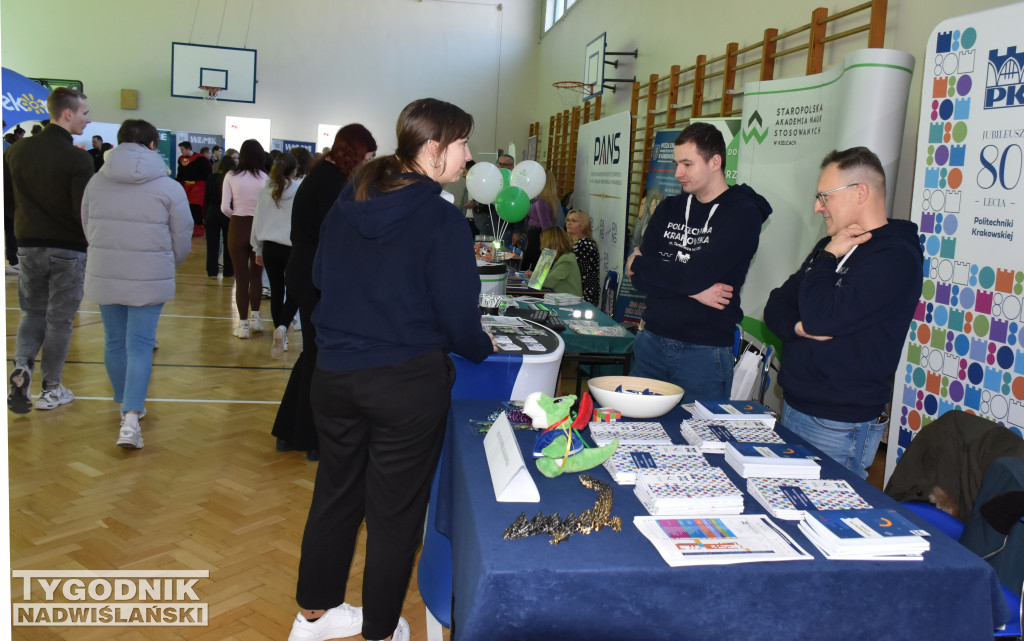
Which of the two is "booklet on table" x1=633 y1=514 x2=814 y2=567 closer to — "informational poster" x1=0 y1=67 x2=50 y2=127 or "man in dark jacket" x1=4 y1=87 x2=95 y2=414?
"man in dark jacket" x1=4 y1=87 x2=95 y2=414

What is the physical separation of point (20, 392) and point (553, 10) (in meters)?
10.1

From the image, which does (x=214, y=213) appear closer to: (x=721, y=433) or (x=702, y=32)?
(x=702, y=32)

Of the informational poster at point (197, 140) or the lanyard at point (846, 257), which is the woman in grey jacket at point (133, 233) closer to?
the lanyard at point (846, 257)

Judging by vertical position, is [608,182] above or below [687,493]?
above

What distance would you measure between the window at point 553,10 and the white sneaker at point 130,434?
347 inches

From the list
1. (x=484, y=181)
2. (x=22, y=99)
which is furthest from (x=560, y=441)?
(x=22, y=99)

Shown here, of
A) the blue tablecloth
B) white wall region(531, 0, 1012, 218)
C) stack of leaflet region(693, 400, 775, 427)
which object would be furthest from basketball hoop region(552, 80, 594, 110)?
the blue tablecloth

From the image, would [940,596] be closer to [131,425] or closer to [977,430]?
[977,430]

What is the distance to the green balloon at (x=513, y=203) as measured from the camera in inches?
210

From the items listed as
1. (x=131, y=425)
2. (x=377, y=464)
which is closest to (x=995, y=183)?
(x=377, y=464)

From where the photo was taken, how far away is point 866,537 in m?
1.27

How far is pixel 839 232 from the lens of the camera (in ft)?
6.20

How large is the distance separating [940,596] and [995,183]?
1.86 metres

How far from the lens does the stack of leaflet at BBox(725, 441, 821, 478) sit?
1.54 metres
